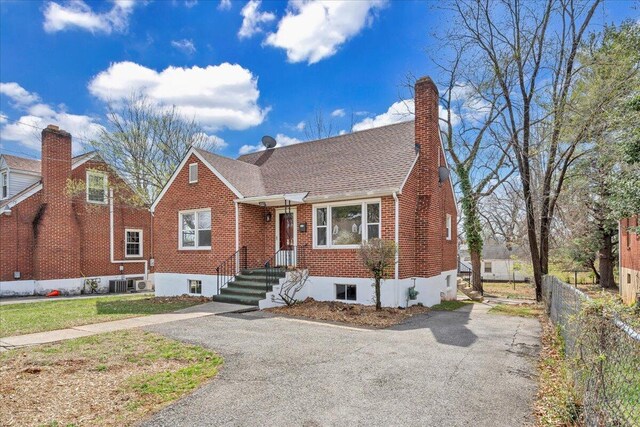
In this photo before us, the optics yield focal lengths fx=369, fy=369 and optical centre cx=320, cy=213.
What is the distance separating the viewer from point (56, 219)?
61.4 ft

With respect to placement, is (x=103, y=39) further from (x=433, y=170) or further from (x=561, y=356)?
(x=561, y=356)

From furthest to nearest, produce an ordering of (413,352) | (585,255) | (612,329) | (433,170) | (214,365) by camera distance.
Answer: (585,255)
(433,170)
(413,352)
(214,365)
(612,329)

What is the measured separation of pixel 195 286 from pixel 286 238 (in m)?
4.31

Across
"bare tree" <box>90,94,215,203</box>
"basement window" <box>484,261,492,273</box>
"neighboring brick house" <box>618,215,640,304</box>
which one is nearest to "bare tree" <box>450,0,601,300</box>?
"neighboring brick house" <box>618,215,640,304</box>

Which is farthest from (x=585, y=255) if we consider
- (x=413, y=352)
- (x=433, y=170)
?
(x=413, y=352)

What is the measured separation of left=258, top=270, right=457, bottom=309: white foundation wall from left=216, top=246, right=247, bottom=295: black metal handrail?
2.23 meters

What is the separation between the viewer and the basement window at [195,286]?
48.3 ft

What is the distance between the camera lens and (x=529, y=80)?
50.2 feet

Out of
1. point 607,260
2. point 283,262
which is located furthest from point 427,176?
point 607,260

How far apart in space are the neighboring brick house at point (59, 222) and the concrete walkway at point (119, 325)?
11.6m

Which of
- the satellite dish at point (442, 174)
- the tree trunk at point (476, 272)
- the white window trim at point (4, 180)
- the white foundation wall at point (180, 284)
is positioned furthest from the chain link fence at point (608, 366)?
the white window trim at point (4, 180)

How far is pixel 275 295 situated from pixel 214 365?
6178mm

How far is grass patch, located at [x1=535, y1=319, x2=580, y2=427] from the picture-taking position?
4.02 metres

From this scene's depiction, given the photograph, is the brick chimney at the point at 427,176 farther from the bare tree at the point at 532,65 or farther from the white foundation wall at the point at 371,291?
the bare tree at the point at 532,65
